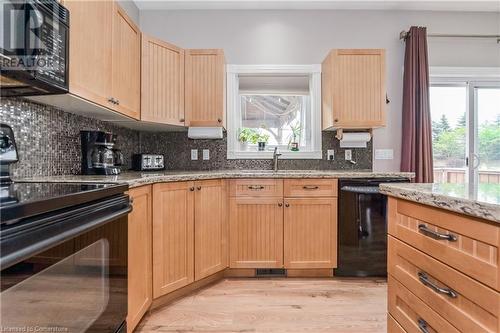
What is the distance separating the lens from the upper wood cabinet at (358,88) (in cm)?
269

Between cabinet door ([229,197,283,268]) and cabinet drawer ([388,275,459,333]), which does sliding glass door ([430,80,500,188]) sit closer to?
cabinet door ([229,197,283,268])

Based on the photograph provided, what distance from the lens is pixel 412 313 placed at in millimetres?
999

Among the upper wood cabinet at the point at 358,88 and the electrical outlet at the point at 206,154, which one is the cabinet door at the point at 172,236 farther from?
the upper wood cabinet at the point at 358,88

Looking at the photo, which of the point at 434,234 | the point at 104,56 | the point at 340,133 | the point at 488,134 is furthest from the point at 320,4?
the point at 434,234

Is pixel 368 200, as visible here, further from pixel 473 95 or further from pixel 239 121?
pixel 473 95

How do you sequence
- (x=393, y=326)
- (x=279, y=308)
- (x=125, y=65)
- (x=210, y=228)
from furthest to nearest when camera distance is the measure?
1. (x=210, y=228)
2. (x=125, y=65)
3. (x=279, y=308)
4. (x=393, y=326)

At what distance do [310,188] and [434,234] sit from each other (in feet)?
5.29

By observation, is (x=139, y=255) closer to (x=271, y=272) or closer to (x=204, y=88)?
(x=271, y=272)

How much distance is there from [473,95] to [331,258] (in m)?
2.58

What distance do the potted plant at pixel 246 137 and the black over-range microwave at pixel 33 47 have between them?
189 cm

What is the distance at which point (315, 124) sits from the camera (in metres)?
3.09

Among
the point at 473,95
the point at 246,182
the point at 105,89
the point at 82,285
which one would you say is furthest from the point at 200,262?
the point at 473,95

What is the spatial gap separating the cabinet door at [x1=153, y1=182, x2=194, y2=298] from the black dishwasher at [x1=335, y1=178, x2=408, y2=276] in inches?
50.5

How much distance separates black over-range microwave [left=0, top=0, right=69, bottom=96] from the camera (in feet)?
3.59
